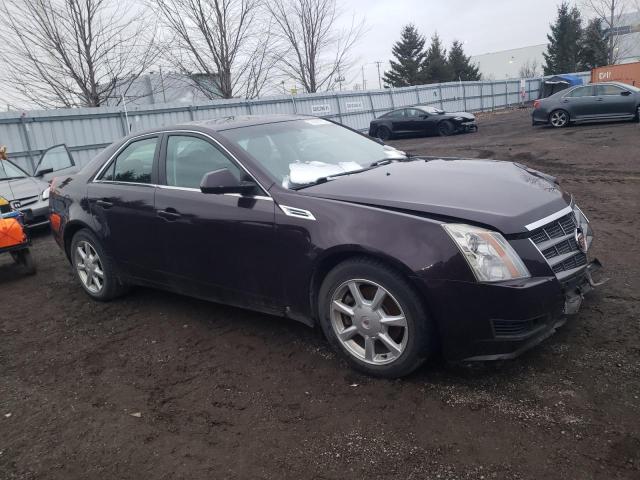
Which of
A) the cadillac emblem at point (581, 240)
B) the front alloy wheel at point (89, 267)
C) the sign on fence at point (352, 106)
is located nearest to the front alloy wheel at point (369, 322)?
the cadillac emblem at point (581, 240)

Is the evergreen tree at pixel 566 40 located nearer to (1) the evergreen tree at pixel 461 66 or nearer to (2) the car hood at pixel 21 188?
(1) the evergreen tree at pixel 461 66

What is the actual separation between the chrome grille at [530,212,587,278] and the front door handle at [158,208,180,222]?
2552mm

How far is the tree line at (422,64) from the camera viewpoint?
53.0 m

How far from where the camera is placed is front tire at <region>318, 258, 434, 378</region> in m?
2.91

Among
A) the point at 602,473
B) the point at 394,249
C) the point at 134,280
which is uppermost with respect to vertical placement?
the point at 394,249

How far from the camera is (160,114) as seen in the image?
17125mm

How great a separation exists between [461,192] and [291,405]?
1613mm

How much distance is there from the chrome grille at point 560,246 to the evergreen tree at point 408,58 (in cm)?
5341

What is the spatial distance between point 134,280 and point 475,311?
310 centimetres

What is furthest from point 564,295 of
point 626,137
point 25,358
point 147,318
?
point 626,137

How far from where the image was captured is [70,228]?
5137mm

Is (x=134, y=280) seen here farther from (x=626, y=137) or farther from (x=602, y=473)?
(x=626, y=137)

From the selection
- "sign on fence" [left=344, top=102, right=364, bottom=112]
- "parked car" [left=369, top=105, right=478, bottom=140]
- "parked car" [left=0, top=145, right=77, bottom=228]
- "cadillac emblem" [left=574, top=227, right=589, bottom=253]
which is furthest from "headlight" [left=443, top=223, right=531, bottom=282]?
"sign on fence" [left=344, top=102, right=364, bottom=112]

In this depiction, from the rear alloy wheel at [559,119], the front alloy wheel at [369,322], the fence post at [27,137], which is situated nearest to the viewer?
the front alloy wheel at [369,322]
